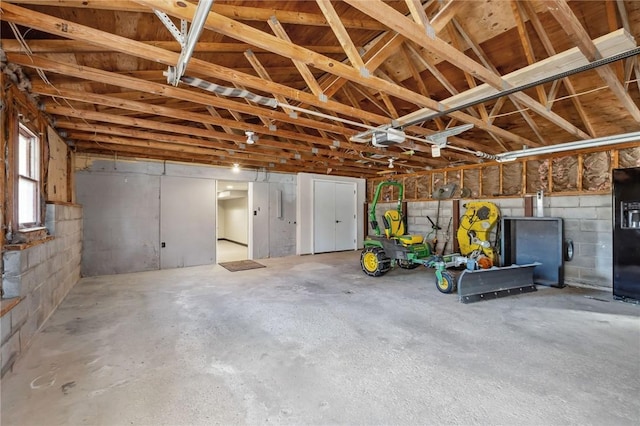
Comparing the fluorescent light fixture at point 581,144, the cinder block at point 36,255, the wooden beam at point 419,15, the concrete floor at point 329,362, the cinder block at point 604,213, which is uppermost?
the wooden beam at point 419,15

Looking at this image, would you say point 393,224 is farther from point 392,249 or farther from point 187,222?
point 187,222

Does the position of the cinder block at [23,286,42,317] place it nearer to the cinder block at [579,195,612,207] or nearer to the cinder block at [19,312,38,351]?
the cinder block at [19,312,38,351]

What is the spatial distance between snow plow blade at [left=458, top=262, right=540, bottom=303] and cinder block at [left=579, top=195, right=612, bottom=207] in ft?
4.70

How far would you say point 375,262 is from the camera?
5.23 m

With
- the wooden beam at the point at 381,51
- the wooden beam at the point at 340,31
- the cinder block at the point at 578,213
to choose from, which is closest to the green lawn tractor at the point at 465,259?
→ the cinder block at the point at 578,213

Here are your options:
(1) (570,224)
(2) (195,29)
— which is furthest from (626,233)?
(2) (195,29)

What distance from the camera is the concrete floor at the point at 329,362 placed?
1698mm

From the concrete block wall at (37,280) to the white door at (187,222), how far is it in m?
1.68

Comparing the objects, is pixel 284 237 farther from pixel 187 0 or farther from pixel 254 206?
pixel 187 0

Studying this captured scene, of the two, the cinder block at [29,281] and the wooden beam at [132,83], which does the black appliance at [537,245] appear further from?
the cinder block at [29,281]

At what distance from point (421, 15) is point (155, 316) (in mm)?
3748

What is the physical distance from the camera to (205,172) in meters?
6.39

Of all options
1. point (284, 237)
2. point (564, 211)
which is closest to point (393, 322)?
point (564, 211)

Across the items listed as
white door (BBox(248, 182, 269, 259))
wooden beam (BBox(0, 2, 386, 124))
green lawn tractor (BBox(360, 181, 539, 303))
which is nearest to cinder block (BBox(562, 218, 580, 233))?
green lawn tractor (BBox(360, 181, 539, 303))
